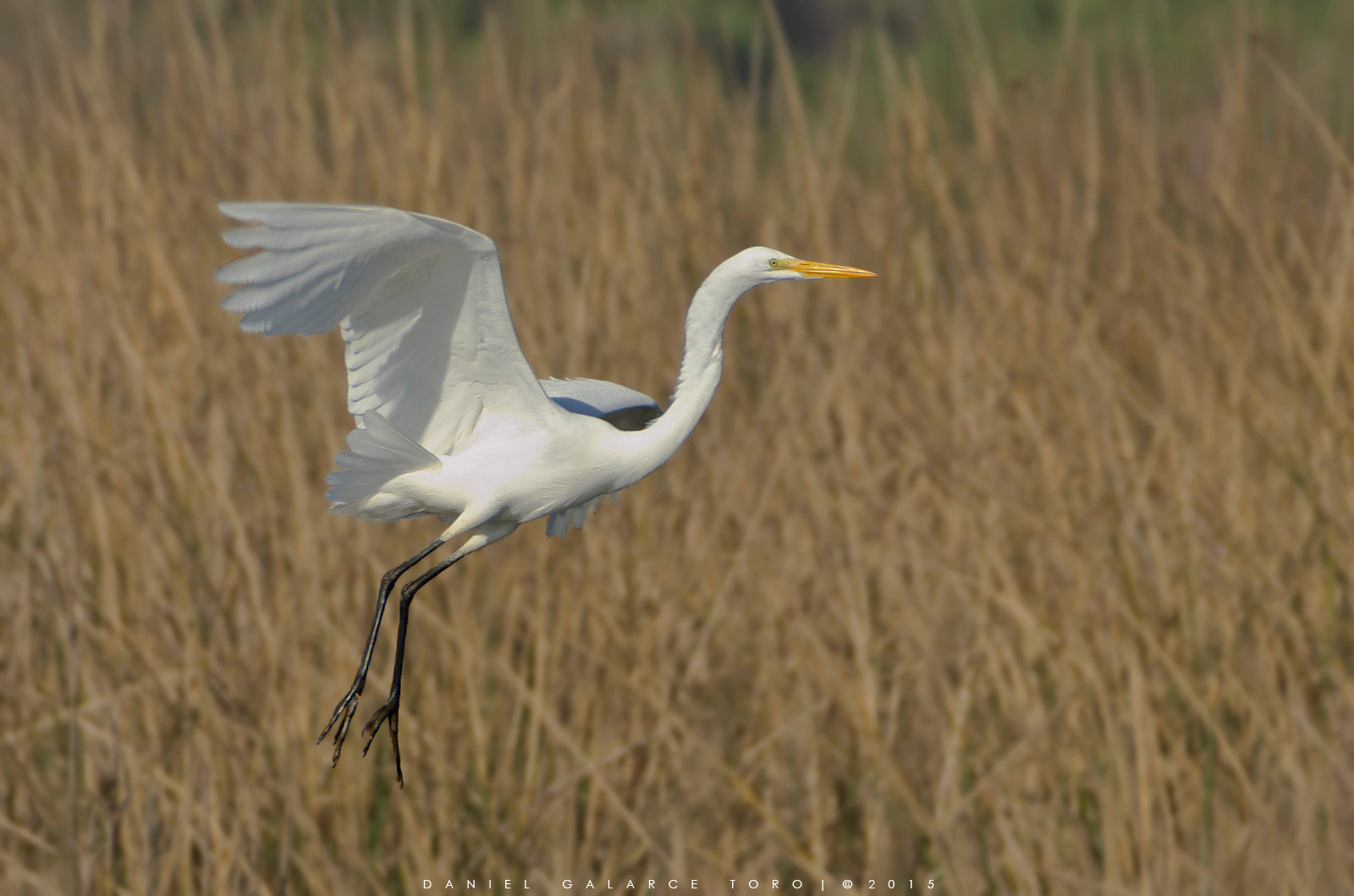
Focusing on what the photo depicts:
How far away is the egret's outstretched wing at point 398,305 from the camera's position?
1006 millimetres

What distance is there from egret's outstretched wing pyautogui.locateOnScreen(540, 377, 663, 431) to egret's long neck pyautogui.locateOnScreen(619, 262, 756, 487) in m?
0.22

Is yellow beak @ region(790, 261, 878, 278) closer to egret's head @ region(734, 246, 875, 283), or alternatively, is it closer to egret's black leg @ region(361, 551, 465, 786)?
egret's head @ region(734, 246, 875, 283)

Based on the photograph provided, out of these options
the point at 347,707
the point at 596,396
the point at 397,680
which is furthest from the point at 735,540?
the point at 397,680

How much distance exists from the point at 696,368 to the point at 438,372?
257 mm

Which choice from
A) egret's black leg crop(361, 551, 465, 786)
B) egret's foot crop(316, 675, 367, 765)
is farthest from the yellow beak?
egret's foot crop(316, 675, 367, 765)

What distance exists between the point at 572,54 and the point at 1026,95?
1.16 meters

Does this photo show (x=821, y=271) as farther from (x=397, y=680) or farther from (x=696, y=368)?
(x=397, y=680)

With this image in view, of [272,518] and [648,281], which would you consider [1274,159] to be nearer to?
[648,281]

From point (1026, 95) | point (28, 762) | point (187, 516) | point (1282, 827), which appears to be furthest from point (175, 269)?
point (1282, 827)

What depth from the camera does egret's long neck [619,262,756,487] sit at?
38.3 inches

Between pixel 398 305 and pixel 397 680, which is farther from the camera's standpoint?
pixel 398 305

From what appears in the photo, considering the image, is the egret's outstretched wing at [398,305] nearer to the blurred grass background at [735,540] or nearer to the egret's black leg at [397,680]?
the egret's black leg at [397,680]

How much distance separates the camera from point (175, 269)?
2.89m

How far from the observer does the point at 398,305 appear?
3.76 ft
